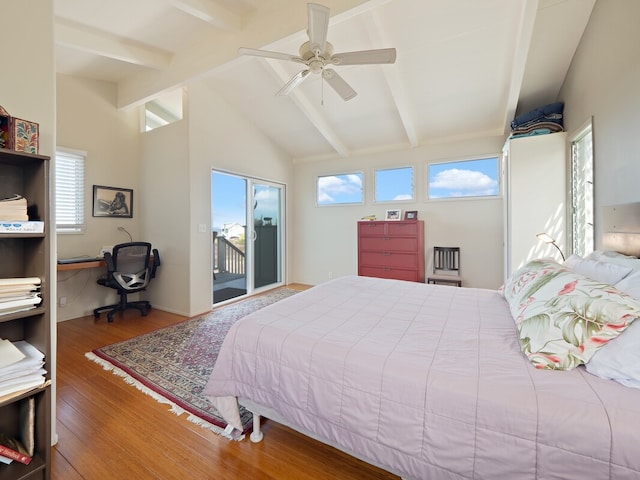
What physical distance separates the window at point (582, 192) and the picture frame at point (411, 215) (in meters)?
1.95

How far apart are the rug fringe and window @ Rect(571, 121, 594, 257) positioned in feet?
10.6

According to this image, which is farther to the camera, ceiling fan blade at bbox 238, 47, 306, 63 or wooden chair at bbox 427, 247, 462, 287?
wooden chair at bbox 427, 247, 462, 287

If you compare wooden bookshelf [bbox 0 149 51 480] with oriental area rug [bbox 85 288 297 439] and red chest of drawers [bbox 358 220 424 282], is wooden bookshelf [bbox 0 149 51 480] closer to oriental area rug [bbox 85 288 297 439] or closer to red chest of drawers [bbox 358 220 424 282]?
oriental area rug [bbox 85 288 297 439]

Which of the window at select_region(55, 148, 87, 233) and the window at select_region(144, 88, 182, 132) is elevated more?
the window at select_region(144, 88, 182, 132)

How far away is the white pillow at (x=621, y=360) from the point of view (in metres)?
0.91

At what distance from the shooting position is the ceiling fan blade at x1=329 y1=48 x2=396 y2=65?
2.08 metres

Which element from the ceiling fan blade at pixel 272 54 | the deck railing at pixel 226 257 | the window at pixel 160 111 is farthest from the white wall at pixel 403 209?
the ceiling fan blade at pixel 272 54

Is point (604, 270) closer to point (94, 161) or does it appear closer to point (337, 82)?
point (337, 82)

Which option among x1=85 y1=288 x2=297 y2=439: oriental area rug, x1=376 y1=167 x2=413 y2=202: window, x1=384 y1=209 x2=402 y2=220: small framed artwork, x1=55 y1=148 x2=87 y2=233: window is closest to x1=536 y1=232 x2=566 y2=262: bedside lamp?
x1=384 y1=209 x2=402 y2=220: small framed artwork

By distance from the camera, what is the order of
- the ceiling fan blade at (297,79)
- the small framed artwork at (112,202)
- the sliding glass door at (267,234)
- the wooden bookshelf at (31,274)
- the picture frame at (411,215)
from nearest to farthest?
the wooden bookshelf at (31,274) → the ceiling fan blade at (297,79) → the small framed artwork at (112,202) → the picture frame at (411,215) → the sliding glass door at (267,234)

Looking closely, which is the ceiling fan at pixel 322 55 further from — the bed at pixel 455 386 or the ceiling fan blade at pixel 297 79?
the bed at pixel 455 386

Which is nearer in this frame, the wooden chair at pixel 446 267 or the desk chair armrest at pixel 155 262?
the desk chair armrest at pixel 155 262

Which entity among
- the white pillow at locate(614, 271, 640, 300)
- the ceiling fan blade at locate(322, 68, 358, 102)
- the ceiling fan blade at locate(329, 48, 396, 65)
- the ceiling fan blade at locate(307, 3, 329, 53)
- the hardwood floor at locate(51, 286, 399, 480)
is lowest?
the hardwood floor at locate(51, 286, 399, 480)

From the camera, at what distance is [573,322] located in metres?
1.04
